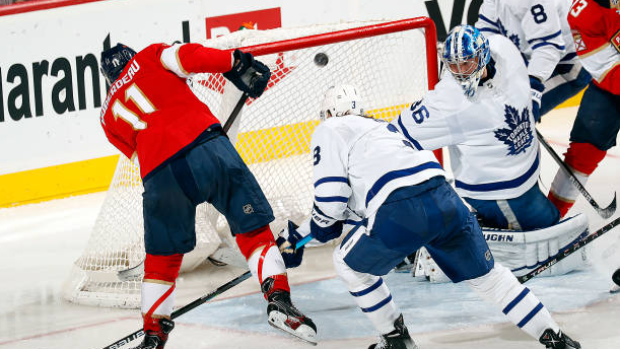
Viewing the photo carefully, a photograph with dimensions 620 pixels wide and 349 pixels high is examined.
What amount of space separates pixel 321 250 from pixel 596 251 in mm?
1268

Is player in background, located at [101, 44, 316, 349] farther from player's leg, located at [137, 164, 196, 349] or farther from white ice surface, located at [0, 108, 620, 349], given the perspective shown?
white ice surface, located at [0, 108, 620, 349]

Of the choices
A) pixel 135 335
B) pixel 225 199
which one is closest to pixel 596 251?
pixel 225 199

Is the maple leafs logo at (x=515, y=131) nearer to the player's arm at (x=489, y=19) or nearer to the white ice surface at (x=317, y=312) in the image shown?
the white ice surface at (x=317, y=312)

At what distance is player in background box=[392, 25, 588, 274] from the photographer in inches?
152

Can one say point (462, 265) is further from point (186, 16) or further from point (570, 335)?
point (186, 16)

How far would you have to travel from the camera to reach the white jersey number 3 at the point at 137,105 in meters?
3.65

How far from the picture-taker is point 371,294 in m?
3.33

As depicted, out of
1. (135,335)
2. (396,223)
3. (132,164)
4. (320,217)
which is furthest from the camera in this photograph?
(132,164)

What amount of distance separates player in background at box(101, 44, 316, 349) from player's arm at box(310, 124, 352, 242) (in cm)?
41

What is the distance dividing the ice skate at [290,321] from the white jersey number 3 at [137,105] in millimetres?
788

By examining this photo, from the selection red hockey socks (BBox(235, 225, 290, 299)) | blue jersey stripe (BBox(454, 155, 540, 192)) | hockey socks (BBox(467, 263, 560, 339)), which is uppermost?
blue jersey stripe (BBox(454, 155, 540, 192))

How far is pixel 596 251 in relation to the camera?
14.3 feet

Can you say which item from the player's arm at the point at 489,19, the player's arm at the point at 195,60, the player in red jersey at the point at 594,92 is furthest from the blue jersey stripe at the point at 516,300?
the player's arm at the point at 489,19

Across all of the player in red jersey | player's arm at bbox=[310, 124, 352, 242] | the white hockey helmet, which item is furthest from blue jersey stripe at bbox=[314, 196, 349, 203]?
the player in red jersey
